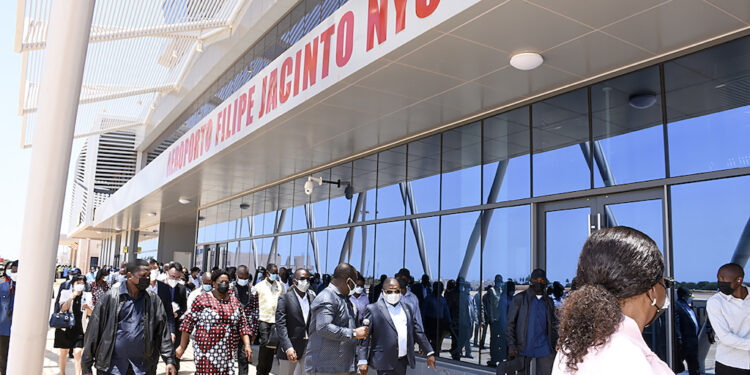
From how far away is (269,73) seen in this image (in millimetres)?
10312

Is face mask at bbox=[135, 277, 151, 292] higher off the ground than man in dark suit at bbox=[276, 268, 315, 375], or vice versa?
face mask at bbox=[135, 277, 151, 292]

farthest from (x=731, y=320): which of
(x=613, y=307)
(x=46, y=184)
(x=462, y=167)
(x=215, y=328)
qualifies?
(x=46, y=184)

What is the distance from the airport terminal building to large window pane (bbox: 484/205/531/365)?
0.04 metres

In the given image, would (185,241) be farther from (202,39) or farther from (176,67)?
(202,39)

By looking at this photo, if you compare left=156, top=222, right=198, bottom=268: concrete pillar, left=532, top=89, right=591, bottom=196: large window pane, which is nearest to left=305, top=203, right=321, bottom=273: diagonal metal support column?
left=532, top=89, right=591, bottom=196: large window pane

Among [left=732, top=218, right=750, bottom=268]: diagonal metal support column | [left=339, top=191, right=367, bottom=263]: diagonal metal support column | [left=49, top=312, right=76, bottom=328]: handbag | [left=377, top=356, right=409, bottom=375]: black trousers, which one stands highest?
[left=339, top=191, right=367, bottom=263]: diagonal metal support column

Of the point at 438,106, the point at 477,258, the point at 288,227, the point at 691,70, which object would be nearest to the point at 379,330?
the point at 477,258

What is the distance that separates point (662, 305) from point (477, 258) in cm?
752

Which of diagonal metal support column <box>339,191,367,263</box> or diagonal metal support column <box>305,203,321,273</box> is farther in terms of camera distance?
diagonal metal support column <box>305,203,321,273</box>

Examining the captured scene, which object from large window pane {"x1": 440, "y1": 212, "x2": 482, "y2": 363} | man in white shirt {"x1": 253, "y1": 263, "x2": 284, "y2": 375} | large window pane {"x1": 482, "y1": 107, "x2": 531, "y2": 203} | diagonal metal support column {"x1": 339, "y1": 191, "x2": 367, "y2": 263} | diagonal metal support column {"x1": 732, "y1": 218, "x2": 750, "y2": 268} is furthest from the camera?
diagonal metal support column {"x1": 339, "y1": 191, "x2": 367, "y2": 263}

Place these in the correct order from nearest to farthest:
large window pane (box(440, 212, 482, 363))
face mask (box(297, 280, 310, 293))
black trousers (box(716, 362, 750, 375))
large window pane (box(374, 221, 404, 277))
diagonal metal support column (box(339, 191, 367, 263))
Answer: black trousers (box(716, 362, 750, 375)) < face mask (box(297, 280, 310, 293)) < large window pane (box(440, 212, 482, 363)) < large window pane (box(374, 221, 404, 277)) < diagonal metal support column (box(339, 191, 367, 263))

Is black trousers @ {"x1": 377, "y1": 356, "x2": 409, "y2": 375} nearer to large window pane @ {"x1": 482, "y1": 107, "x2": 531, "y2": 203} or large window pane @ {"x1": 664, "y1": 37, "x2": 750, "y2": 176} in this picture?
large window pane @ {"x1": 482, "y1": 107, "x2": 531, "y2": 203}

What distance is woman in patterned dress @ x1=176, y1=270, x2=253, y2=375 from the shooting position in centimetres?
632

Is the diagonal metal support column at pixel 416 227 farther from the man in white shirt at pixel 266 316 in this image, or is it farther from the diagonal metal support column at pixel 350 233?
the man in white shirt at pixel 266 316
